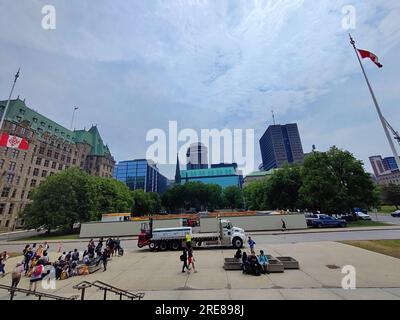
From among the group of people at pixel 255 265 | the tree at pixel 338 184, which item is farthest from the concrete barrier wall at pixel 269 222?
the group of people at pixel 255 265

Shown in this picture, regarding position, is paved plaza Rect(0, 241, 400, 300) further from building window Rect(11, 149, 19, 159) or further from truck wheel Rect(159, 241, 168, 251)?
building window Rect(11, 149, 19, 159)

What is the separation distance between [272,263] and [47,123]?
98414mm

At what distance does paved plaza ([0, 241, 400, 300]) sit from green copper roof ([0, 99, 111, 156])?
2928 inches

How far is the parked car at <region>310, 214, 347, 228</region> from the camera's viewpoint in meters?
35.0

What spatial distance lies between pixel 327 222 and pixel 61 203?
165ft

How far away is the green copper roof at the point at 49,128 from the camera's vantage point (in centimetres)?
7131

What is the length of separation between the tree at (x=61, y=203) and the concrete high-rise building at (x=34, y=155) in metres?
14.1

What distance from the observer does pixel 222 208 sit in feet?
415

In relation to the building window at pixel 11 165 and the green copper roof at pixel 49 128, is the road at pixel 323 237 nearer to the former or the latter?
the building window at pixel 11 165

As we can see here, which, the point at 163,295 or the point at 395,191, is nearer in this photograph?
the point at 163,295

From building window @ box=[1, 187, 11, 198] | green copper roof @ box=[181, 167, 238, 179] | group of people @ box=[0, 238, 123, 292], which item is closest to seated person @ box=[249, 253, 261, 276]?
group of people @ box=[0, 238, 123, 292]

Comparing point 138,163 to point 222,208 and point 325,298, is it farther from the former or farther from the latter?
point 325,298

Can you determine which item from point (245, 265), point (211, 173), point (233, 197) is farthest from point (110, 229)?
point (211, 173)
